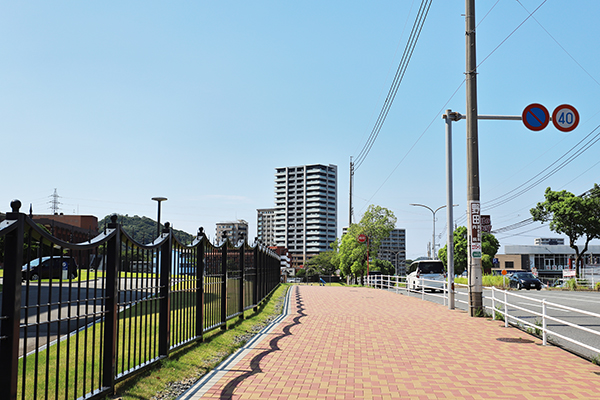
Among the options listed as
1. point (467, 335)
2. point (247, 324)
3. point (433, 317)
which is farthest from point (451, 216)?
point (247, 324)

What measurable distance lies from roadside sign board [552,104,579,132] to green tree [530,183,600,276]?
32087 millimetres

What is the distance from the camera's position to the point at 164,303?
7.10 m

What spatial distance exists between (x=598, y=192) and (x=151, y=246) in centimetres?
4585

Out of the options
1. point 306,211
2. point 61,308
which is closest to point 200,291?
point 61,308

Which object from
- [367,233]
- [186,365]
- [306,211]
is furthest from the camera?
[306,211]

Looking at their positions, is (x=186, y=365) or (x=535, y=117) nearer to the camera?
(x=186, y=365)

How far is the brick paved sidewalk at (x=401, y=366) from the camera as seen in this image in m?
6.04

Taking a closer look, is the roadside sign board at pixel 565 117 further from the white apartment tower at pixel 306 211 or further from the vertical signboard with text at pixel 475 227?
the white apartment tower at pixel 306 211

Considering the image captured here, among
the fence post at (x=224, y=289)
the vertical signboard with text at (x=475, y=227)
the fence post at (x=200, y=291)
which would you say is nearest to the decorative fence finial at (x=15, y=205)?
the fence post at (x=200, y=291)

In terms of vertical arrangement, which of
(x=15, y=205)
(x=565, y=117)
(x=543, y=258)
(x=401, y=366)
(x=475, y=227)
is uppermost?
(x=565, y=117)

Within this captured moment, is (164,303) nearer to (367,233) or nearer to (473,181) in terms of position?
(473,181)

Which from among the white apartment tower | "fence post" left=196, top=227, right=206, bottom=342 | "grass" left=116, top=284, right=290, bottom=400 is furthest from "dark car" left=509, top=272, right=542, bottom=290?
the white apartment tower

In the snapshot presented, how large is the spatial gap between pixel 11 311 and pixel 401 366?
5584mm

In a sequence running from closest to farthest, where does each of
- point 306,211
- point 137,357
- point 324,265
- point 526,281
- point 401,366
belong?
point 137,357 < point 401,366 < point 526,281 < point 324,265 < point 306,211
